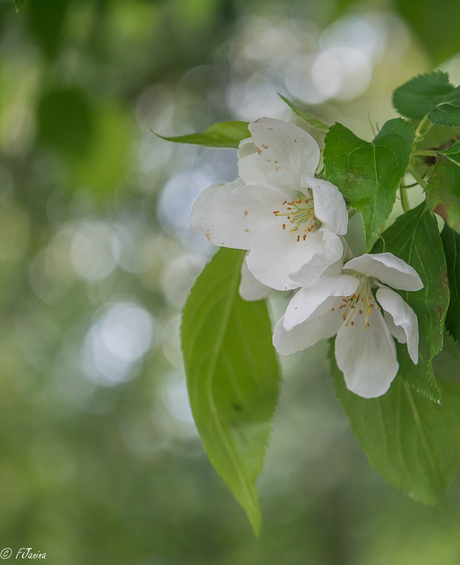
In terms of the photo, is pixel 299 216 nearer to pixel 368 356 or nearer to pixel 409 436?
pixel 368 356

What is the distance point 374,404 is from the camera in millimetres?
452

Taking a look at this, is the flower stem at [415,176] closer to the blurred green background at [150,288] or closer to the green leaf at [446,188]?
the green leaf at [446,188]

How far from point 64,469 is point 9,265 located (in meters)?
1.86

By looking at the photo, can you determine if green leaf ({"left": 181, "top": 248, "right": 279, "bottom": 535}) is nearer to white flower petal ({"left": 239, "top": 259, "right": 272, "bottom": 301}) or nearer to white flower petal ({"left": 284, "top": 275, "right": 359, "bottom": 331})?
white flower petal ({"left": 239, "top": 259, "right": 272, "bottom": 301})

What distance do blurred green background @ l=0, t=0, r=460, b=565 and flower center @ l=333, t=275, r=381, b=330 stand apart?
82 cm

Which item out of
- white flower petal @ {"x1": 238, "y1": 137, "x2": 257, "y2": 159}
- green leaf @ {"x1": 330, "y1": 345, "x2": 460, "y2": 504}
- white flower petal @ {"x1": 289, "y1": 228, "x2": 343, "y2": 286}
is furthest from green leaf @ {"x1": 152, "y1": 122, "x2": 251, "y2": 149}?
green leaf @ {"x1": 330, "y1": 345, "x2": 460, "y2": 504}

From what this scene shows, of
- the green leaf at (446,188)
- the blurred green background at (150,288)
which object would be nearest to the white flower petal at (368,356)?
the green leaf at (446,188)

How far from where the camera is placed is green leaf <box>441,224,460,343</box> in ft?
1.12

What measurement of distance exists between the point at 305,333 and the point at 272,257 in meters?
0.07

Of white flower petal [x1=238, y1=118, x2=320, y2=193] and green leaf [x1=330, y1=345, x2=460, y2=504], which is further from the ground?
white flower petal [x1=238, y1=118, x2=320, y2=193]

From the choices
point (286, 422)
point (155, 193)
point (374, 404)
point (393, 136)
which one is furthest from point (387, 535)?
point (393, 136)

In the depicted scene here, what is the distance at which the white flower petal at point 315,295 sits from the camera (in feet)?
1.02

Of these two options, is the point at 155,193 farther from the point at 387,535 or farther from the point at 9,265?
the point at 387,535

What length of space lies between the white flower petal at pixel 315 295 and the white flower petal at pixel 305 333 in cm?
2
